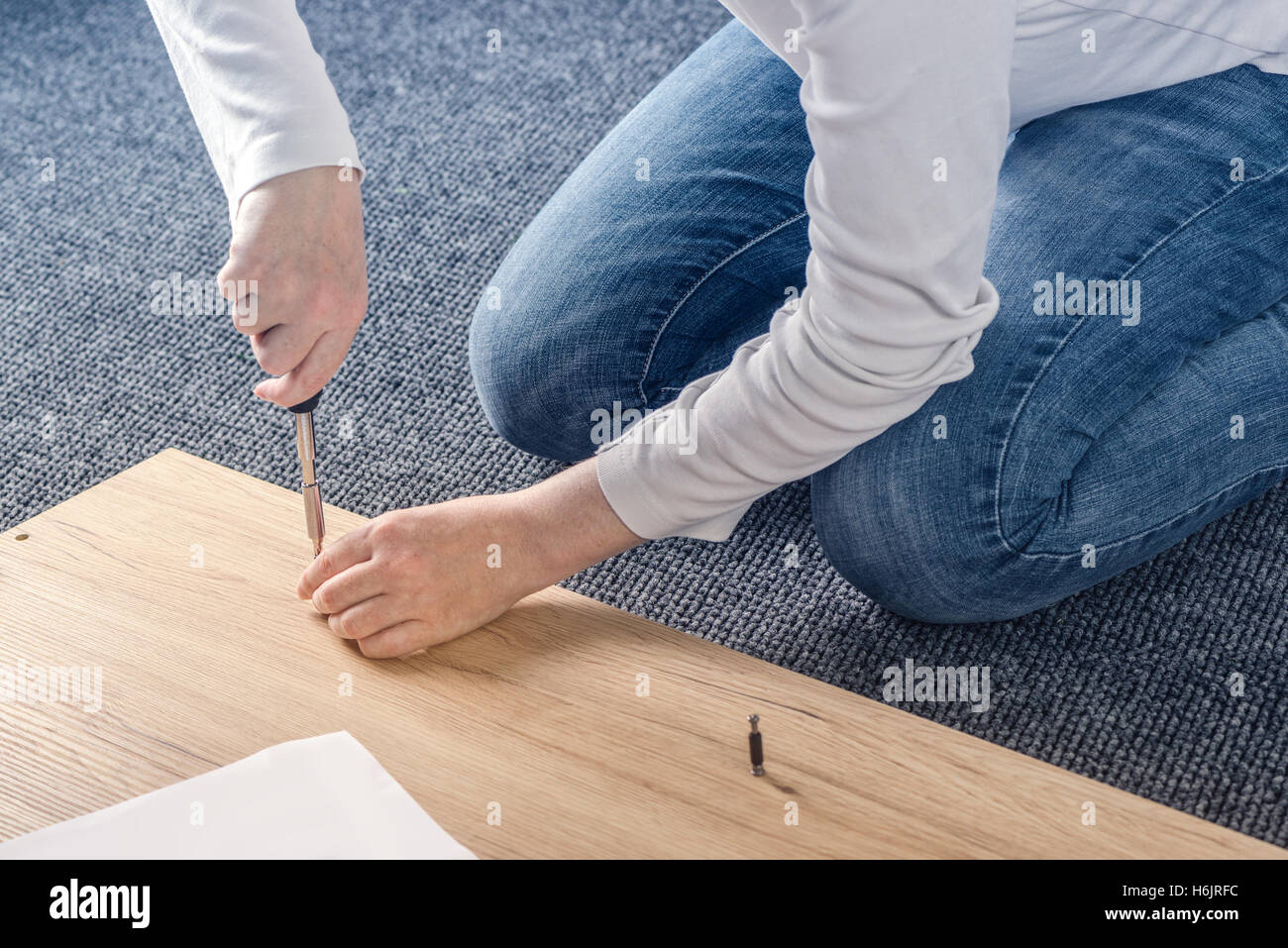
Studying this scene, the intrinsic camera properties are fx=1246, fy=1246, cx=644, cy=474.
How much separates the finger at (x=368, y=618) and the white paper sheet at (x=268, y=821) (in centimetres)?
10

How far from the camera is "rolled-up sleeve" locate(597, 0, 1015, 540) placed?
606mm

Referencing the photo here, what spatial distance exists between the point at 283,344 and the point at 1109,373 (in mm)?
526

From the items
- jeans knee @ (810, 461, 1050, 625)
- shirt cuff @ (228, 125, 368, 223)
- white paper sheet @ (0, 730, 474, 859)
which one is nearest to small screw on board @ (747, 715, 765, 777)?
white paper sheet @ (0, 730, 474, 859)

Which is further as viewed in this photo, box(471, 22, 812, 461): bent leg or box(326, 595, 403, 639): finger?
box(471, 22, 812, 461): bent leg

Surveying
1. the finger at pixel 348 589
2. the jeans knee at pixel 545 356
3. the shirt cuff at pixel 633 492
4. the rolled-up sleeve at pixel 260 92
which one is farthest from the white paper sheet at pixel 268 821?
the jeans knee at pixel 545 356

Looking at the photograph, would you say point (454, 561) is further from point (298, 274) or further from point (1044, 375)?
point (1044, 375)

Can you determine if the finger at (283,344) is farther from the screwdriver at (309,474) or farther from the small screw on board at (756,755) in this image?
the small screw on board at (756,755)

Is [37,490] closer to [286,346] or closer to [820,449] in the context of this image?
[286,346]

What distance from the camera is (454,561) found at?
781 mm

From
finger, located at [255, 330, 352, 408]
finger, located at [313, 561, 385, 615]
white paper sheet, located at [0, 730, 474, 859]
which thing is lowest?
white paper sheet, located at [0, 730, 474, 859]

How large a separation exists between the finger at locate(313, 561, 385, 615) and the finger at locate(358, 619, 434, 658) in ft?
0.08

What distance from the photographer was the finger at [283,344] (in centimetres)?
71

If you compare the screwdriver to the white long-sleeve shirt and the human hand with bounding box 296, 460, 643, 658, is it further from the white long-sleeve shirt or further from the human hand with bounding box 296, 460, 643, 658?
the white long-sleeve shirt
